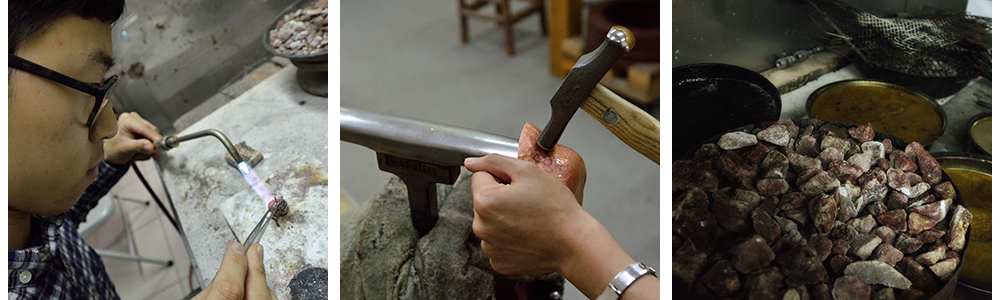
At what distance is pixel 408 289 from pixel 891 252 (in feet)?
2.35

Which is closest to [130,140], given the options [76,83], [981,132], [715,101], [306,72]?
[306,72]

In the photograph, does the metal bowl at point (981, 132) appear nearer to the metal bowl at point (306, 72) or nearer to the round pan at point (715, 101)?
the round pan at point (715, 101)

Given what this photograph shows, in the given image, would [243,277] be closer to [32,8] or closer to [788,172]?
[32,8]

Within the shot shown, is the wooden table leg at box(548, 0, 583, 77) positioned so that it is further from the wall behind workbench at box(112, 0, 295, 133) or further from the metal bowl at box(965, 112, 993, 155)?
the metal bowl at box(965, 112, 993, 155)

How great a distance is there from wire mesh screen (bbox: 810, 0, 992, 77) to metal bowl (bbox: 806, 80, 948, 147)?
6 centimetres

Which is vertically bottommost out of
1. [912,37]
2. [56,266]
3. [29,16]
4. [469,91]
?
[469,91]

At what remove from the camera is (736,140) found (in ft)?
2.79

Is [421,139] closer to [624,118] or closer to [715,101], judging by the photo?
[624,118]

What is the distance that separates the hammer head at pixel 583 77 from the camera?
0.65 metres

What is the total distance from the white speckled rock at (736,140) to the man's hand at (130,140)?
1.18 m

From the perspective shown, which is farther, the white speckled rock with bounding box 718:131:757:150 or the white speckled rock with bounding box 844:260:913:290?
the white speckled rock with bounding box 718:131:757:150

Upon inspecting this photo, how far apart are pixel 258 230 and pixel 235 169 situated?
24 cm

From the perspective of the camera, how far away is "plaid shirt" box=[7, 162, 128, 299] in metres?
0.88

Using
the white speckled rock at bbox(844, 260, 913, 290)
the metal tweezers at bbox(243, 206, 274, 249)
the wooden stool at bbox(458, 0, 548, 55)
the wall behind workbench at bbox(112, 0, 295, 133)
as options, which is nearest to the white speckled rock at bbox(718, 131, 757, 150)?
the white speckled rock at bbox(844, 260, 913, 290)
